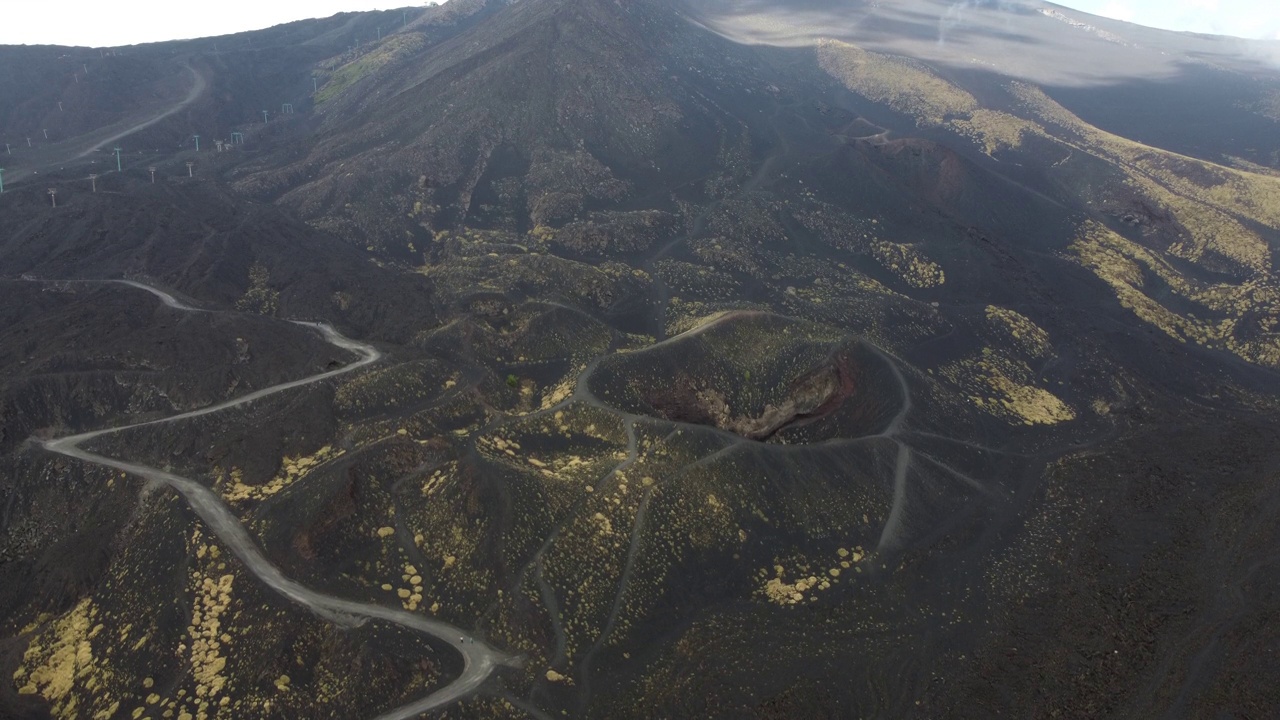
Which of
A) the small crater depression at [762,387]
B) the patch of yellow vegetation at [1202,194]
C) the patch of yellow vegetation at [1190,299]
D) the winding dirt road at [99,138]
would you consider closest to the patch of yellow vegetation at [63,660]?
the small crater depression at [762,387]

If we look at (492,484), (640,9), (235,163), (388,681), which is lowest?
(388,681)

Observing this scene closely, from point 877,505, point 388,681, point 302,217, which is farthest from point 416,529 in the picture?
point 302,217

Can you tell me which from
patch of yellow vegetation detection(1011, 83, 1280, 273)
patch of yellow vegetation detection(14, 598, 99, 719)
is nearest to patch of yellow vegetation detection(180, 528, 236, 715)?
patch of yellow vegetation detection(14, 598, 99, 719)

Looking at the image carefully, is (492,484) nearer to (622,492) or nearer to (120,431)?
(622,492)

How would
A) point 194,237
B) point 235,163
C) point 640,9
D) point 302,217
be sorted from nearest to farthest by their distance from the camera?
1. point 194,237
2. point 302,217
3. point 235,163
4. point 640,9

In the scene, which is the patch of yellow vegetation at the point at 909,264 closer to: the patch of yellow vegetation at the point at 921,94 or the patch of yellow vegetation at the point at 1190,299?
the patch of yellow vegetation at the point at 1190,299

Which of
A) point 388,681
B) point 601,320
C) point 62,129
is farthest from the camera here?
point 62,129
